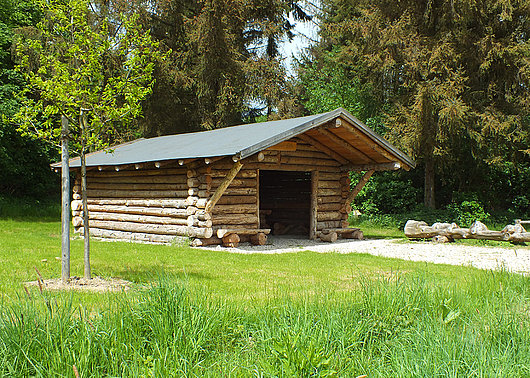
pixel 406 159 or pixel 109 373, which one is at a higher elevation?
pixel 406 159

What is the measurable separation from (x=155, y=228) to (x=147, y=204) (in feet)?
2.56

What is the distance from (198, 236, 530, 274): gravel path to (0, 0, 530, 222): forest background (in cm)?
572

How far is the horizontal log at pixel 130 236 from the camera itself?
13.8m

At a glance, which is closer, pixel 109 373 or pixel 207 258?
pixel 109 373

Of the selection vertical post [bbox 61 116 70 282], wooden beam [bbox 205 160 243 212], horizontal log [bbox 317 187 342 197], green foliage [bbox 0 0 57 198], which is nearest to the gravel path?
wooden beam [bbox 205 160 243 212]

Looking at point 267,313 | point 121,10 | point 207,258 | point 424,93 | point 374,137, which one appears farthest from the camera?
point 121,10

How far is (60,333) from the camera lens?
3.79 metres

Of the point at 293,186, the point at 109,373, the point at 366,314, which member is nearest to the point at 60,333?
the point at 109,373

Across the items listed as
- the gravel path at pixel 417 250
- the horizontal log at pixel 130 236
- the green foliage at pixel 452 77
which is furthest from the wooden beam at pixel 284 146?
the green foliage at pixel 452 77

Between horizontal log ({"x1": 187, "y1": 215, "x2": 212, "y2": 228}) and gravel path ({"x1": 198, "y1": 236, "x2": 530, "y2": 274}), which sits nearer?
gravel path ({"x1": 198, "y1": 236, "x2": 530, "y2": 274})

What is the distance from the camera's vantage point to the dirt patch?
672 cm

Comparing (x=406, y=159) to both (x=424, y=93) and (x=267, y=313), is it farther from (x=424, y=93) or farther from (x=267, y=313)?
(x=267, y=313)

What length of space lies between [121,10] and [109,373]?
2395cm

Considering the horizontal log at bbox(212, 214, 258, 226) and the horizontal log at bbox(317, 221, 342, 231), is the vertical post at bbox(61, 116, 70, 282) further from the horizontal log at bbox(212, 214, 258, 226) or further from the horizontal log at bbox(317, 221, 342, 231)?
the horizontal log at bbox(317, 221, 342, 231)
